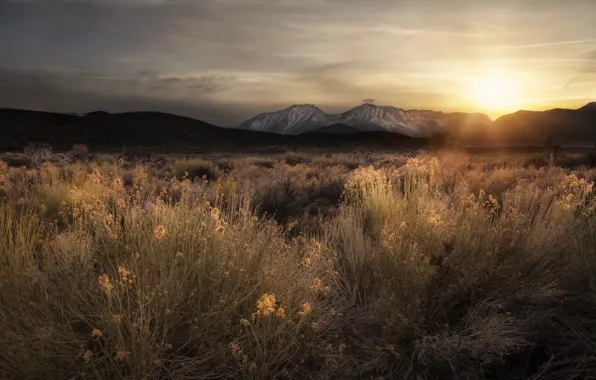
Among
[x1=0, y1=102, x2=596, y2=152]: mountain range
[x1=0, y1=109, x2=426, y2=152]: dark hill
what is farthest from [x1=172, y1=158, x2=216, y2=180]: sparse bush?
[x1=0, y1=109, x2=426, y2=152]: dark hill

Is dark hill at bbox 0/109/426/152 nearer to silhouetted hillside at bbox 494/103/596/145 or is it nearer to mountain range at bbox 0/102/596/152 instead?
mountain range at bbox 0/102/596/152

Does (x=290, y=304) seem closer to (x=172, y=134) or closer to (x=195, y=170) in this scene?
(x=195, y=170)

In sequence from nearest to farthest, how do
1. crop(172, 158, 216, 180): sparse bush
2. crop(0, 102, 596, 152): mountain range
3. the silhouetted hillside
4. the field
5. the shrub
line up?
the field
crop(172, 158, 216, 180): sparse bush
the shrub
crop(0, 102, 596, 152): mountain range
the silhouetted hillside

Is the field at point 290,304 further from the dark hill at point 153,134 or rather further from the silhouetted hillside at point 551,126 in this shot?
the silhouetted hillside at point 551,126

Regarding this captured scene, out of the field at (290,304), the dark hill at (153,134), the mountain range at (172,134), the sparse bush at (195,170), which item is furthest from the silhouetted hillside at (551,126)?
the field at (290,304)

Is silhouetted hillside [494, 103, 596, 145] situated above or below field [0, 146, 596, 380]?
above

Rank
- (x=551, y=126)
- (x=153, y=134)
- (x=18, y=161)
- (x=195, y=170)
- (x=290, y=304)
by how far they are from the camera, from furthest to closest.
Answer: (x=551, y=126), (x=153, y=134), (x=18, y=161), (x=195, y=170), (x=290, y=304)

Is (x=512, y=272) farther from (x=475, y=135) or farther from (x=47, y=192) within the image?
(x=475, y=135)

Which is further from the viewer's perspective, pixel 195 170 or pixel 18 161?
pixel 18 161

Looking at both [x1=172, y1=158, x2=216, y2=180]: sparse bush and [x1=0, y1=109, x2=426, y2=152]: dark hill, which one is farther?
[x1=0, y1=109, x2=426, y2=152]: dark hill

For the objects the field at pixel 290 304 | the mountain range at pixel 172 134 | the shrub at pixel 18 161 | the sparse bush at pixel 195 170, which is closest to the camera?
the field at pixel 290 304

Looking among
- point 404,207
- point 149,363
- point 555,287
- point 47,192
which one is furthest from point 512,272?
point 47,192

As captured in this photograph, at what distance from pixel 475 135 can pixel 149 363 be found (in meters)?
131

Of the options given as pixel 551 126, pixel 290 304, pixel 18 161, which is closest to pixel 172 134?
pixel 18 161
